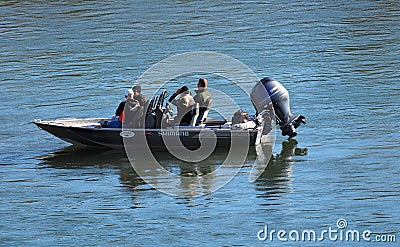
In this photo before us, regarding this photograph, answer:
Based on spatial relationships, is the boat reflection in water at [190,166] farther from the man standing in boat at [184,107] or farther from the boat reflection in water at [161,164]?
the man standing in boat at [184,107]

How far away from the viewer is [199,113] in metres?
22.1

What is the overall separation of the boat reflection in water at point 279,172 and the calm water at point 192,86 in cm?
4

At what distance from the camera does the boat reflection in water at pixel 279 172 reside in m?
19.4

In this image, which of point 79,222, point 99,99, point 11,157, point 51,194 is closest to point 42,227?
point 79,222

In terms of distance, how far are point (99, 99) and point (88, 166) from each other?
681cm

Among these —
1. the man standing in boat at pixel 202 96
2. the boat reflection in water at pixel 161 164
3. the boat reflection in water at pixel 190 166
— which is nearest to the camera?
the boat reflection in water at pixel 190 166

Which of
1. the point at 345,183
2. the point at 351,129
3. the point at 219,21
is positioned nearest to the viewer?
the point at 345,183

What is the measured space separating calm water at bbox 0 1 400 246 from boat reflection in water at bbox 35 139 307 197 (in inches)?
2.6

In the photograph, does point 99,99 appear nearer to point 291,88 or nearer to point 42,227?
point 291,88

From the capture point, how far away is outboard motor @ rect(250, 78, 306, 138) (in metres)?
22.3

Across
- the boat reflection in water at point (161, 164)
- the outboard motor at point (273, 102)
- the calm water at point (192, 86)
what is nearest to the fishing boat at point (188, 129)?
the outboard motor at point (273, 102)

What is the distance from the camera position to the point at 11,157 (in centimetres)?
2234

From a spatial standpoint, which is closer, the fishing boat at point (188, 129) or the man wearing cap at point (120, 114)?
the fishing boat at point (188, 129)

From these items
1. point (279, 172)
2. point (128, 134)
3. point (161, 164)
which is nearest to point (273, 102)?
point (279, 172)
